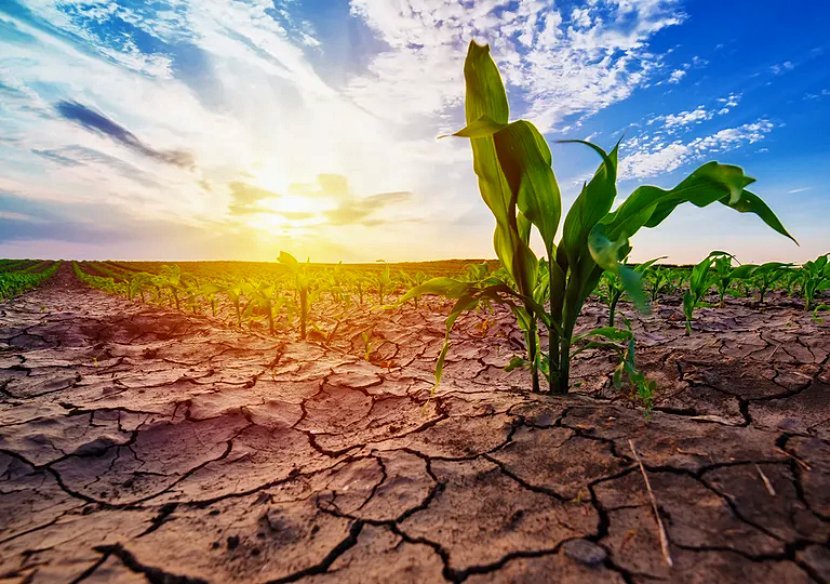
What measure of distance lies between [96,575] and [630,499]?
1065 mm

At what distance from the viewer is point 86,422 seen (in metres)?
1.51

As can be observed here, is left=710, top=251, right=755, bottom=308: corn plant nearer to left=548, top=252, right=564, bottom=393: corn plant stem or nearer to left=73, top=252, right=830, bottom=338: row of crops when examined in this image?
left=73, top=252, right=830, bottom=338: row of crops

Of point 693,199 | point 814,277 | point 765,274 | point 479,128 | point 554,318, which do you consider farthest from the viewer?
point 765,274

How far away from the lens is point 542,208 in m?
1.32

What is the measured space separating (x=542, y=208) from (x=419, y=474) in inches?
35.8

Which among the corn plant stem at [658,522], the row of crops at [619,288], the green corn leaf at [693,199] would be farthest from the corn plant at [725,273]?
the corn plant stem at [658,522]

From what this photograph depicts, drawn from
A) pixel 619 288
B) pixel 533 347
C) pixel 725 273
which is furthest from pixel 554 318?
pixel 725 273

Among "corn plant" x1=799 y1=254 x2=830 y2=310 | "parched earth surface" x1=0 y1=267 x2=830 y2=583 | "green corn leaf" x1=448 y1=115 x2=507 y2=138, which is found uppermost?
"green corn leaf" x1=448 y1=115 x2=507 y2=138

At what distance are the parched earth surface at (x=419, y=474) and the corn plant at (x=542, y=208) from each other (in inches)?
12.6

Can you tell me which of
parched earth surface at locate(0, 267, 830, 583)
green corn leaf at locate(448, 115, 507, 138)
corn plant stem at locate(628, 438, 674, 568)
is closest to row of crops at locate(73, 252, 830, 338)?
parched earth surface at locate(0, 267, 830, 583)

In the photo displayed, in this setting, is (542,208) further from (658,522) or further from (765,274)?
(765,274)

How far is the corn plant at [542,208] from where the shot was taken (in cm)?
115

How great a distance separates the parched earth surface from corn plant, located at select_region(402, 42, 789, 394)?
0.32 meters

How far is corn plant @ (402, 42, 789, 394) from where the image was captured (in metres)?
1.15
